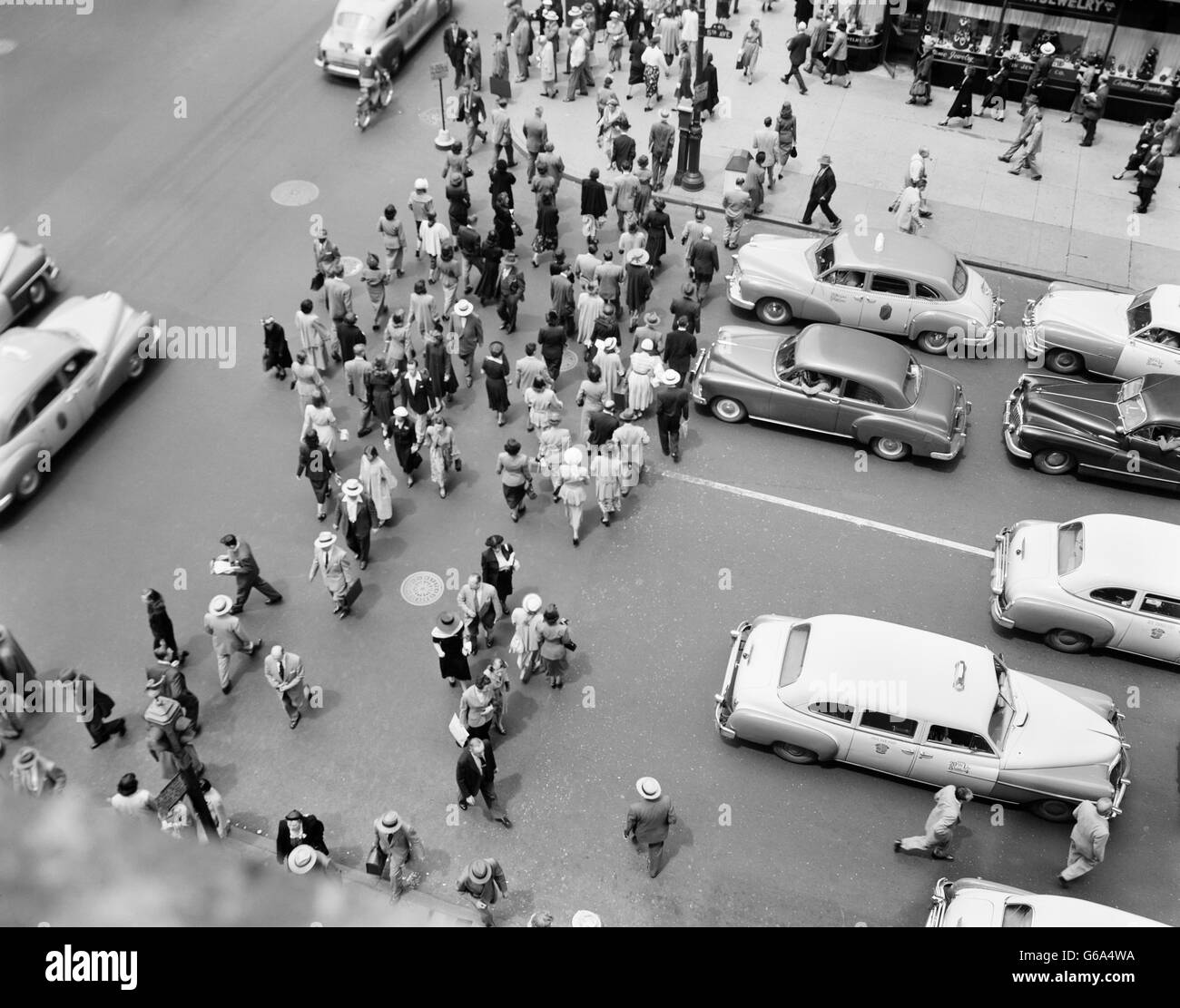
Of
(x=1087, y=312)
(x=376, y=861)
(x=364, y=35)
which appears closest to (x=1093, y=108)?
(x=1087, y=312)

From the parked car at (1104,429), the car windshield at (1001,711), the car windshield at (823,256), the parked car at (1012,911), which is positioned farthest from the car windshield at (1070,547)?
the car windshield at (823,256)

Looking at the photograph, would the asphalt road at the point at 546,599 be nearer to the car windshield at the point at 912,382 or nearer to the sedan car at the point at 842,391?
the sedan car at the point at 842,391

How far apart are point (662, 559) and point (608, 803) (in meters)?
3.88

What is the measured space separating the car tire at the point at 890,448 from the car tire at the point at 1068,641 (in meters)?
3.70

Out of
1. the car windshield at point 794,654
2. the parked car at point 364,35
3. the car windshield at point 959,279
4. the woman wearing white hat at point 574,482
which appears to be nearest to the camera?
the car windshield at point 794,654

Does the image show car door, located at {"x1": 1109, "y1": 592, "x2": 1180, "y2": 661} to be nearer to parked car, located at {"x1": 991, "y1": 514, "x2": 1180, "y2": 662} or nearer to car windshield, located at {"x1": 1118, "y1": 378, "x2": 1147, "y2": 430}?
parked car, located at {"x1": 991, "y1": 514, "x2": 1180, "y2": 662}

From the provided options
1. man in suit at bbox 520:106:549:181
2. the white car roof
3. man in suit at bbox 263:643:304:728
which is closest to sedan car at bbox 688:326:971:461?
the white car roof

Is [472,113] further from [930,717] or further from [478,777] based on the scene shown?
[930,717]

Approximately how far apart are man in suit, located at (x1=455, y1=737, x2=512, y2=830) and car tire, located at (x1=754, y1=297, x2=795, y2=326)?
32.4 ft

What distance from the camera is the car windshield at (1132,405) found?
1541cm

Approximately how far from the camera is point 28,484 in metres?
15.6

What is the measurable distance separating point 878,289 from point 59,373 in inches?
511

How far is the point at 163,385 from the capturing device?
1766cm
